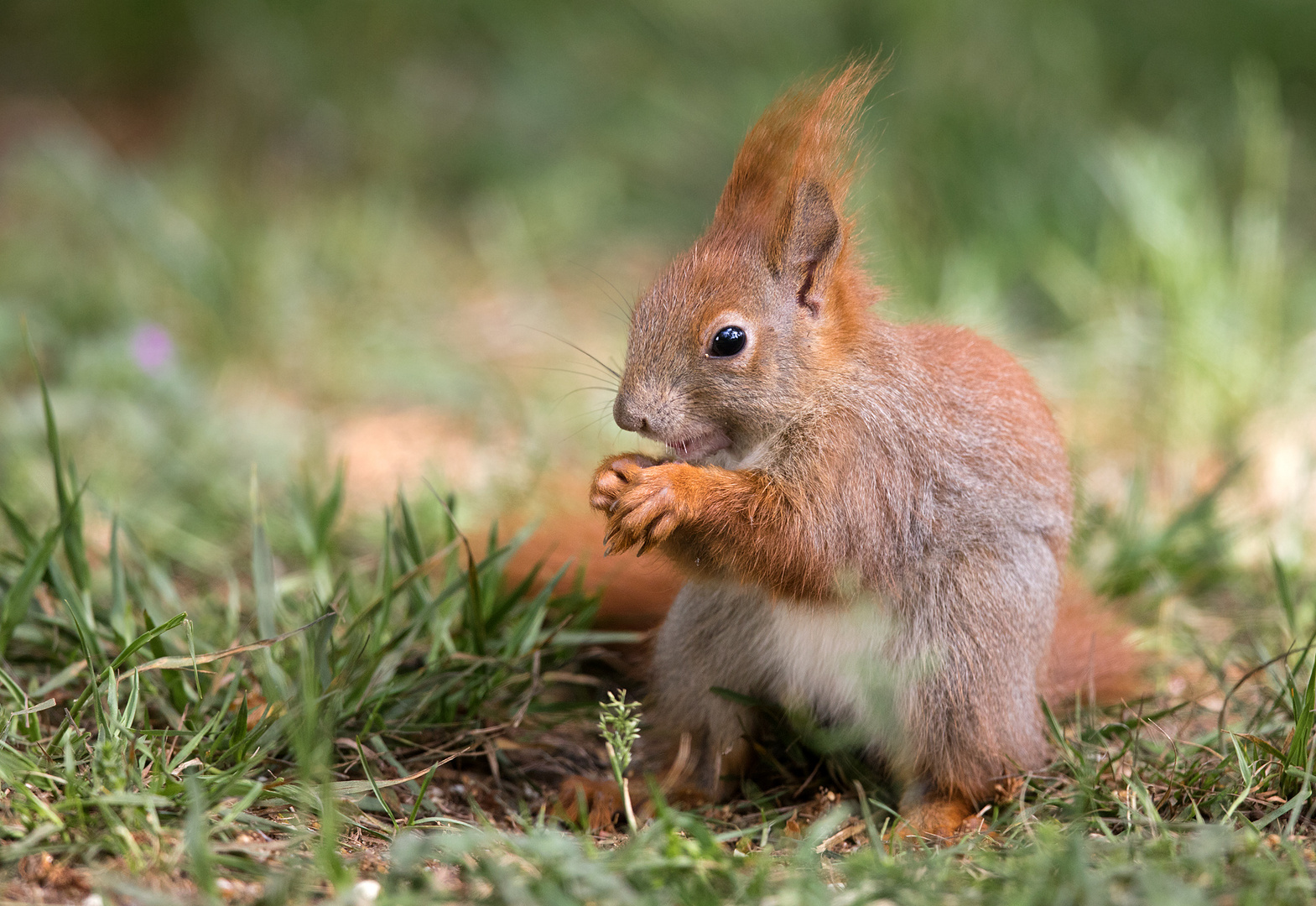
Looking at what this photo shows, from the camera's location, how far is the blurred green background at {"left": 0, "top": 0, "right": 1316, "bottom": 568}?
12.1 ft

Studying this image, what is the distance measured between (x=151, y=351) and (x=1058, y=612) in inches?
107

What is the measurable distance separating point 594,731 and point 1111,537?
1.50 m

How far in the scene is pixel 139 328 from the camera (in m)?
3.90

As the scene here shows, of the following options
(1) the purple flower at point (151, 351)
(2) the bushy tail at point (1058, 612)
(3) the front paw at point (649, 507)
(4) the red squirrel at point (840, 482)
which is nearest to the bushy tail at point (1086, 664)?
(2) the bushy tail at point (1058, 612)

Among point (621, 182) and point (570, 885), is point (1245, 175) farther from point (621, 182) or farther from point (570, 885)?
point (570, 885)

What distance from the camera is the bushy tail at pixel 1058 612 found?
2613 mm

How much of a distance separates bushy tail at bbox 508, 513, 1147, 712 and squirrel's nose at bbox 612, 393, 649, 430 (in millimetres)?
309

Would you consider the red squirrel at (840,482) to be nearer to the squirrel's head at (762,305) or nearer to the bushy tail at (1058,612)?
the squirrel's head at (762,305)

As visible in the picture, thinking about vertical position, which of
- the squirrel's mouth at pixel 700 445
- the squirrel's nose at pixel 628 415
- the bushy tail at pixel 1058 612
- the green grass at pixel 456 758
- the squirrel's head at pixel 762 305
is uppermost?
the squirrel's head at pixel 762 305

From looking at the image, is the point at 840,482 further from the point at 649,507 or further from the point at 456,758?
the point at 456,758

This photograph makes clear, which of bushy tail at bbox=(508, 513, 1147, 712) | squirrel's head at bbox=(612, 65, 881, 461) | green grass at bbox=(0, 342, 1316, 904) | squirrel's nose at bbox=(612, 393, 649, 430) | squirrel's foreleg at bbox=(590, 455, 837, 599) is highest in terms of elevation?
squirrel's head at bbox=(612, 65, 881, 461)

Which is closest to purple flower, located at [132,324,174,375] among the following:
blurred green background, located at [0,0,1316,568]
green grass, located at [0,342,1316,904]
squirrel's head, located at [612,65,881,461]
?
blurred green background, located at [0,0,1316,568]

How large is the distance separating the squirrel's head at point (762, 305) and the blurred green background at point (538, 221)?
267mm

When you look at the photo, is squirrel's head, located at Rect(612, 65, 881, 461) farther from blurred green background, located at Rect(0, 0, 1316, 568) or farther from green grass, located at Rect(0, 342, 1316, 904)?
green grass, located at Rect(0, 342, 1316, 904)
